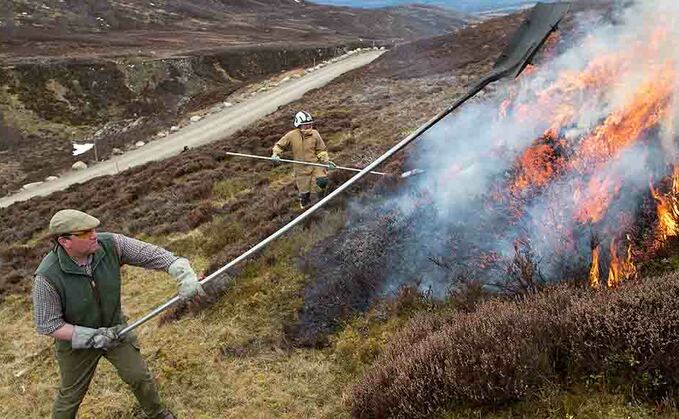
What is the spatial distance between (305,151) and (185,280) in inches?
217

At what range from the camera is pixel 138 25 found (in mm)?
71688

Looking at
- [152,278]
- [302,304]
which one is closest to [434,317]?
[302,304]

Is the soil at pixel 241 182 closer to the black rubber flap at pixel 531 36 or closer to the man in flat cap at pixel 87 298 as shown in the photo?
the black rubber flap at pixel 531 36

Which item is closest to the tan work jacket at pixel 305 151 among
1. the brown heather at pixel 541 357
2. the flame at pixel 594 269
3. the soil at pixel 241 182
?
the soil at pixel 241 182

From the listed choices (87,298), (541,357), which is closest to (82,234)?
(87,298)

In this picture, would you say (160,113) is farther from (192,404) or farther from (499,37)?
(192,404)

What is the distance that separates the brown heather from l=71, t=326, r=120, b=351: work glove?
213cm

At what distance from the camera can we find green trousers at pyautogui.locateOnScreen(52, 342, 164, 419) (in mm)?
4598

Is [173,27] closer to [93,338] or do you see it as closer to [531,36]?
[531,36]

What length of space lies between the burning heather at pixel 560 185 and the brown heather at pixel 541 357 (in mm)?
1096

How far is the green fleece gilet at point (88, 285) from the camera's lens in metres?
4.21

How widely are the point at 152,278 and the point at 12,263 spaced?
531 cm

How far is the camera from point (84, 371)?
15.3ft

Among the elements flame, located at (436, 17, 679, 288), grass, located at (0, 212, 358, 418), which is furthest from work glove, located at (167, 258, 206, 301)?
flame, located at (436, 17, 679, 288)
